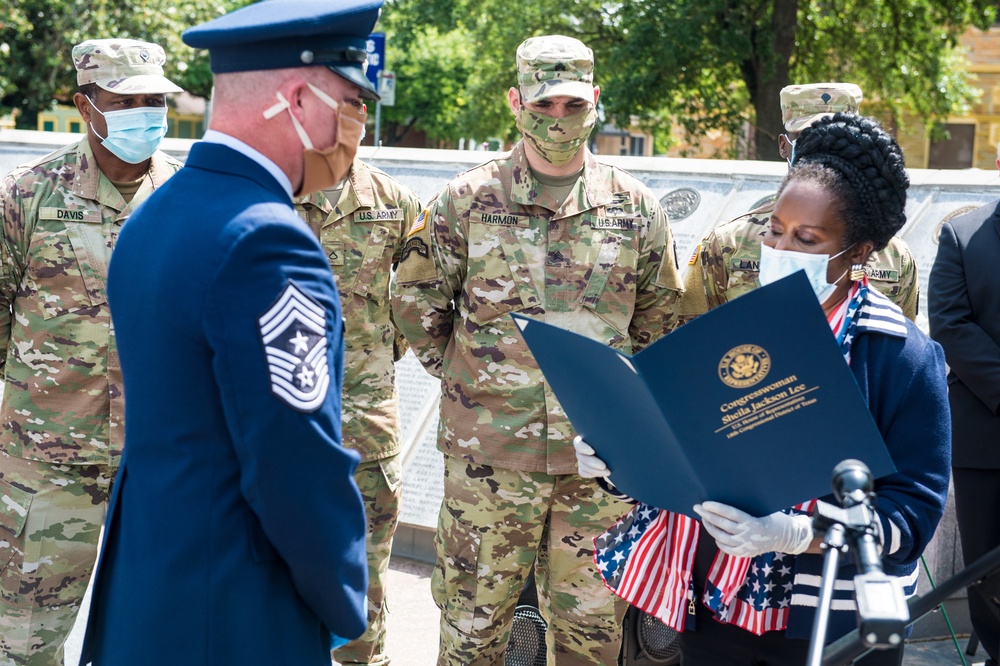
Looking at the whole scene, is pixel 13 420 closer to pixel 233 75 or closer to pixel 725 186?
pixel 233 75

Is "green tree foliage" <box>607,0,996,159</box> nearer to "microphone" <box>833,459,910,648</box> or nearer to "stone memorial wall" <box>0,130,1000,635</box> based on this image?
"stone memorial wall" <box>0,130,1000,635</box>

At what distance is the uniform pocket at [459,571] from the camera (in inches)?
152

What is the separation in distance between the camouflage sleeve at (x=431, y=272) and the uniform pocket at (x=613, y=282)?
0.49m

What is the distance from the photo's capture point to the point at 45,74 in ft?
71.0

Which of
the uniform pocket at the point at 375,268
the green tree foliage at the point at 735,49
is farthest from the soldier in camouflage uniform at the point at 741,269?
the green tree foliage at the point at 735,49

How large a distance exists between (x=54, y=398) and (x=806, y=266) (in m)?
2.77

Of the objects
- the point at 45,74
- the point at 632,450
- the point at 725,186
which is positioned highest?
the point at 45,74

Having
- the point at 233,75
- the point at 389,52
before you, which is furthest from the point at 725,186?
the point at 389,52

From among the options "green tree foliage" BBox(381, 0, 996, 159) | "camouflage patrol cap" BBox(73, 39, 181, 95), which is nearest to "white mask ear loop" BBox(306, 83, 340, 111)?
"camouflage patrol cap" BBox(73, 39, 181, 95)

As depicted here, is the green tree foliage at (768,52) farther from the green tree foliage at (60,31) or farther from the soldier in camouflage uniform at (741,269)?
the green tree foliage at (60,31)

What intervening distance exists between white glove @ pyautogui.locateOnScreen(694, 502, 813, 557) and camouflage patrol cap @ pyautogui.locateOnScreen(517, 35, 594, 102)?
208 centimetres

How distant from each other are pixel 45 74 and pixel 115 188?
19.6 m

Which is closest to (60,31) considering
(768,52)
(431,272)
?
(768,52)

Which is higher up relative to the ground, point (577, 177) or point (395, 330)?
point (577, 177)
